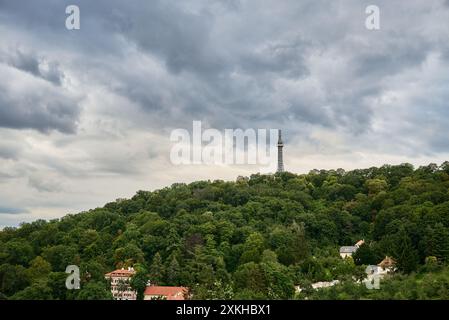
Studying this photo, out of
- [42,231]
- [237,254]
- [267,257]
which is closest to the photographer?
[267,257]

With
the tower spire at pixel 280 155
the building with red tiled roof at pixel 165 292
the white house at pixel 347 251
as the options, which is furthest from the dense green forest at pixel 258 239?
the tower spire at pixel 280 155

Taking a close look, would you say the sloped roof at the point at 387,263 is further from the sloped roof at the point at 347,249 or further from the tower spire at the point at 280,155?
the tower spire at the point at 280,155

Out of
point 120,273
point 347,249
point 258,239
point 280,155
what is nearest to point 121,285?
point 120,273

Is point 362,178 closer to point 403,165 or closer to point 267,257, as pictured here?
point 403,165

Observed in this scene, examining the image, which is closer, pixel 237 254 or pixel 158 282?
pixel 158 282

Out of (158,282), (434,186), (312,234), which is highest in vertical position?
(434,186)

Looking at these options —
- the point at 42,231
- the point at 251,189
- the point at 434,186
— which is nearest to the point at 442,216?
the point at 434,186
